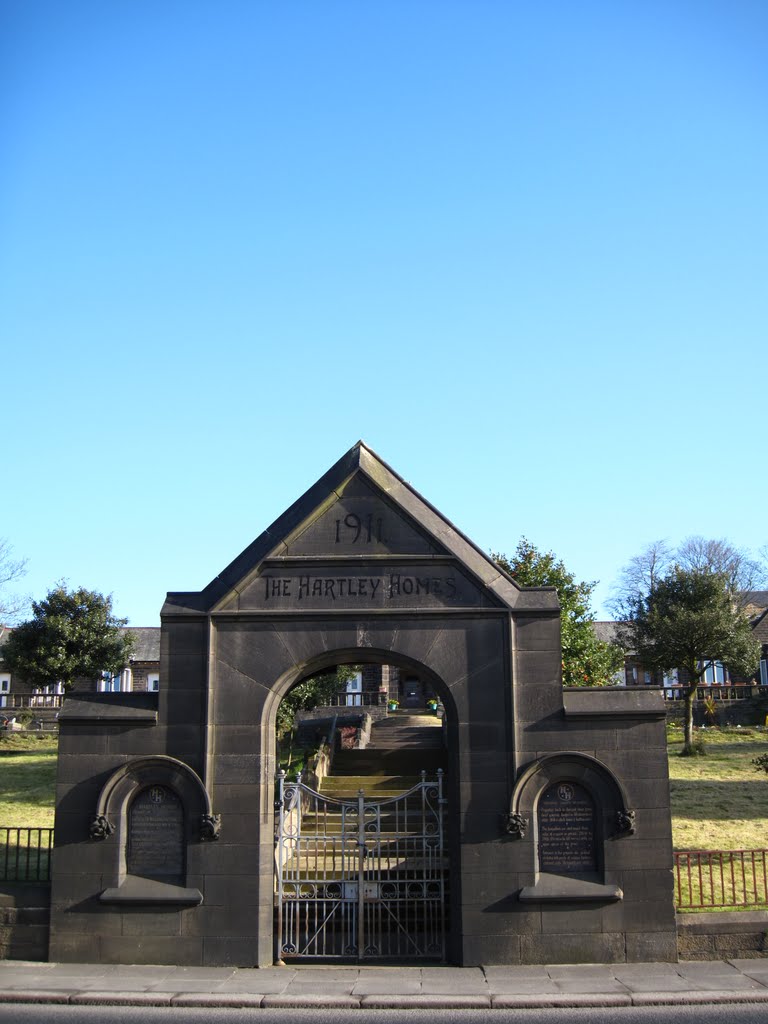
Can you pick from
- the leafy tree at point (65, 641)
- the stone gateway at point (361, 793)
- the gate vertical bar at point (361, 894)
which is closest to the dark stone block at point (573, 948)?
the stone gateway at point (361, 793)

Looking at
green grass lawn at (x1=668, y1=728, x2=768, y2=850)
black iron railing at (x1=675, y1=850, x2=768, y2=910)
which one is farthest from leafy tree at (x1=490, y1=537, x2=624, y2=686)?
black iron railing at (x1=675, y1=850, x2=768, y2=910)

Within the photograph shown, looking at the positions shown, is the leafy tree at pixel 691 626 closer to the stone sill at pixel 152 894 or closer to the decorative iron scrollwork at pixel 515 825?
the decorative iron scrollwork at pixel 515 825

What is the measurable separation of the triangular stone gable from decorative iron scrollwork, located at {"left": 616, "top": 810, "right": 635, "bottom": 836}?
3101 millimetres

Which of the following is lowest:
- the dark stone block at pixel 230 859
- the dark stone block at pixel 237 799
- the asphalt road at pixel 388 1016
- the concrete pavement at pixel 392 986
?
the asphalt road at pixel 388 1016

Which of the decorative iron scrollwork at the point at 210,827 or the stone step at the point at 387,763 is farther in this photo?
the stone step at the point at 387,763

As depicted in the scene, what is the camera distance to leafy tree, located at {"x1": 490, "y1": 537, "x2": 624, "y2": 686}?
29.4 metres

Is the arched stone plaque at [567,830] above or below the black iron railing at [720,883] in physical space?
above

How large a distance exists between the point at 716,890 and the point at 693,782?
871cm

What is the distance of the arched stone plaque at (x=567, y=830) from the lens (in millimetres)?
14469

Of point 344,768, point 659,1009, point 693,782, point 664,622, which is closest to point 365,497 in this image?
point 659,1009

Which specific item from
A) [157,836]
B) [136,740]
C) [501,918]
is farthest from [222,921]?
[501,918]

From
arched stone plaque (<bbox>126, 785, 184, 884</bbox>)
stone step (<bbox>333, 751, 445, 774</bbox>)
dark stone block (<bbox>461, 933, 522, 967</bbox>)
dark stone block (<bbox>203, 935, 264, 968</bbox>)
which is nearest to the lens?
dark stone block (<bbox>461, 933, 522, 967</bbox>)

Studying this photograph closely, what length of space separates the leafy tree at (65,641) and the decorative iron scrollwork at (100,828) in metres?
22.5

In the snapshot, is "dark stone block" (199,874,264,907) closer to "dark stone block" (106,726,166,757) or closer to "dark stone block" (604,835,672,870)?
"dark stone block" (106,726,166,757)
